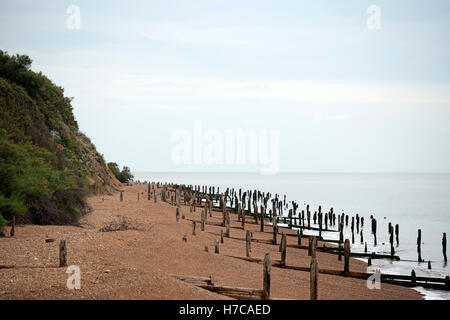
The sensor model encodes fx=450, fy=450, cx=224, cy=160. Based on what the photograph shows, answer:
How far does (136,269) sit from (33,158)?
1305cm

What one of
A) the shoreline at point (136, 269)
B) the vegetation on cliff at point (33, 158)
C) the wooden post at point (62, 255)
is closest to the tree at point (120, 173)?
the vegetation on cliff at point (33, 158)

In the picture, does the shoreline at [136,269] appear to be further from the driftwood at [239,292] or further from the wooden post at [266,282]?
the wooden post at [266,282]

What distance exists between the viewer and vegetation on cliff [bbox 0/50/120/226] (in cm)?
2214

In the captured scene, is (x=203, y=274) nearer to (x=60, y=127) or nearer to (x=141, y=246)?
(x=141, y=246)

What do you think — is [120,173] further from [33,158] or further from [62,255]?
[62,255]

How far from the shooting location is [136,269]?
14.9 m

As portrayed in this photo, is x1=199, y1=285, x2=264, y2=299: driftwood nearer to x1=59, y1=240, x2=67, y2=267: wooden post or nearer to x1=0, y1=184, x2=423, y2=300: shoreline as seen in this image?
x1=0, y1=184, x2=423, y2=300: shoreline

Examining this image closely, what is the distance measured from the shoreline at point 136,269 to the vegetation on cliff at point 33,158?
61.6 inches

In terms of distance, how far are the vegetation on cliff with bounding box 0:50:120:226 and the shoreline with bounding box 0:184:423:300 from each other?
1.56 m

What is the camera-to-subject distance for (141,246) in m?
20.3

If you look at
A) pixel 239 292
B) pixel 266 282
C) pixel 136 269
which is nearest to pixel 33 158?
pixel 136 269

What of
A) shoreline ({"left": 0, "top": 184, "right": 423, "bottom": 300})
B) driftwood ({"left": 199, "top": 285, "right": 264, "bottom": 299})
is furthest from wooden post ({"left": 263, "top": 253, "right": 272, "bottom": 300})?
shoreline ({"left": 0, "top": 184, "right": 423, "bottom": 300})
